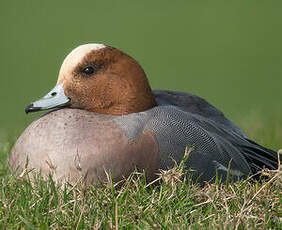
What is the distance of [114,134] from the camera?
3.03 metres

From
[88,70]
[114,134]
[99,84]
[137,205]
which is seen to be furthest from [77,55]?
[137,205]

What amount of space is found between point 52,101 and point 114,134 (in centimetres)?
46

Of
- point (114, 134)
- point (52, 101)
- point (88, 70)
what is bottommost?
point (114, 134)

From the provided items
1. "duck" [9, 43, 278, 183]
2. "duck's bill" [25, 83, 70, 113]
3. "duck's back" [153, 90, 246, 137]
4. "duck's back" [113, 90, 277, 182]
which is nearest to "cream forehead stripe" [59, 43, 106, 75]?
"duck" [9, 43, 278, 183]

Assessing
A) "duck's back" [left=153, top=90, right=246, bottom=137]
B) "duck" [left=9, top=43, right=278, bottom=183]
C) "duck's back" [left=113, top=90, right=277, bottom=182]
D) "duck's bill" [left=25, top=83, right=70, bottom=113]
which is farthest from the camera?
"duck's back" [left=153, top=90, right=246, bottom=137]

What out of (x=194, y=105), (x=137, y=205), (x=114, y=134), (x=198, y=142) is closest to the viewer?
(x=137, y=205)

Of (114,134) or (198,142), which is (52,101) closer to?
(114,134)

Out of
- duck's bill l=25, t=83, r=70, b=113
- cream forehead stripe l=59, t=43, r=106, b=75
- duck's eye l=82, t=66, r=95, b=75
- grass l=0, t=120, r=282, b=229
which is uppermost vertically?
cream forehead stripe l=59, t=43, r=106, b=75

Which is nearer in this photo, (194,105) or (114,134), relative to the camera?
(114,134)

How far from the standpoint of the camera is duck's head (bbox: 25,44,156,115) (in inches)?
128

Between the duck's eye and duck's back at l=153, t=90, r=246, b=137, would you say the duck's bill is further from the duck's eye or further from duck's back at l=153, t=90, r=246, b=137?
duck's back at l=153, t=90, r=246, b=137

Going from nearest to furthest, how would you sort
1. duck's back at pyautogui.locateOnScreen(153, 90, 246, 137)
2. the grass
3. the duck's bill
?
the grass, the duck's bill, duck's back at pyautogui.locateOnScreen(153, 90, 246, 137)

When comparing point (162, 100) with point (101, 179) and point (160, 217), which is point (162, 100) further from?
point (160, 217)

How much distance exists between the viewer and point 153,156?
119 inches
